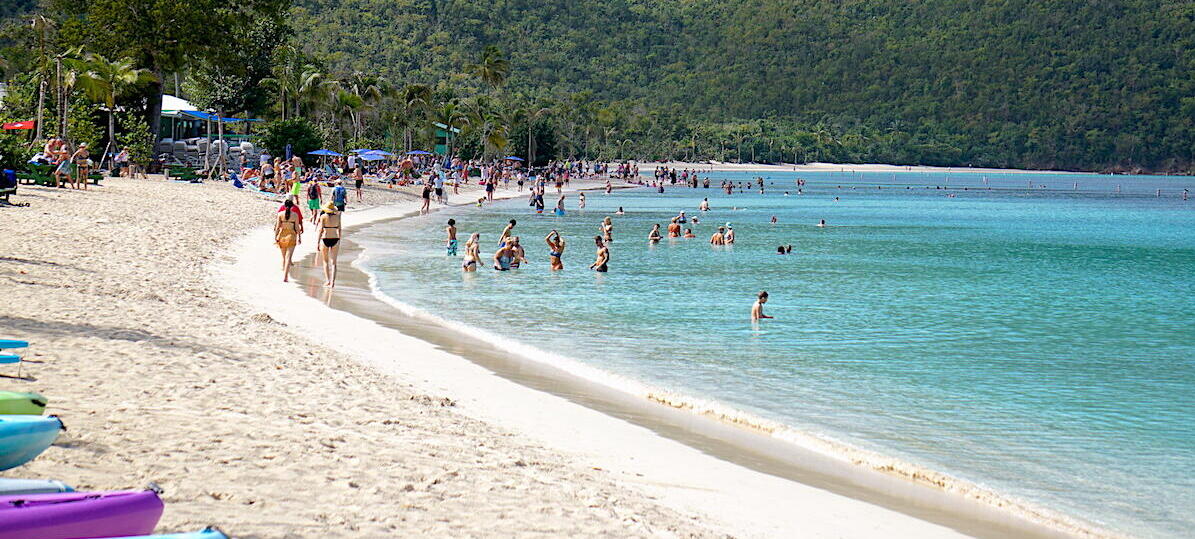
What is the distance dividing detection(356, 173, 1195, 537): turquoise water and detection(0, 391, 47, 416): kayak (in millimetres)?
6389

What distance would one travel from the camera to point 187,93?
229 ft

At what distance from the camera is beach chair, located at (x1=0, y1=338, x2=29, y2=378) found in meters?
7.71

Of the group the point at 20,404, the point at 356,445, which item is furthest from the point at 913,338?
the point at 20,404

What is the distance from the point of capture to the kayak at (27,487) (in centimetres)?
486

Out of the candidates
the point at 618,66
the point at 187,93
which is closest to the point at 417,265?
the point at 187,93

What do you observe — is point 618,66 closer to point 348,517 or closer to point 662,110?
point 662,110

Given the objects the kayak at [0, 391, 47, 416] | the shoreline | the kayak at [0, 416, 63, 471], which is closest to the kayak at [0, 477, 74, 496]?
the kayak at [0, 416, 63, 471]

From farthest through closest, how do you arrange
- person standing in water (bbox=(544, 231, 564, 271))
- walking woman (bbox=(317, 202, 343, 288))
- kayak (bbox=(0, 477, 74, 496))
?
person standing in water (bbox=(544, 231, 564, 271)), walking woman (bbox=(317, 202, 343, 288)), kayak (bbox=(0, 477, 74, 496))

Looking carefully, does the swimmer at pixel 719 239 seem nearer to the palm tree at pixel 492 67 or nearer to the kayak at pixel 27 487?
the kayak at pixel 27 487

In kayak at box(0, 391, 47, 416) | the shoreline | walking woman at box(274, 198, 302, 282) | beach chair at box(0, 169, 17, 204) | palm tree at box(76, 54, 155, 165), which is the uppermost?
palm tree at box(76, 54, 155, 165)

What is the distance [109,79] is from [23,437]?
3670 cm

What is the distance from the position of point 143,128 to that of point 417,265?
906 inches

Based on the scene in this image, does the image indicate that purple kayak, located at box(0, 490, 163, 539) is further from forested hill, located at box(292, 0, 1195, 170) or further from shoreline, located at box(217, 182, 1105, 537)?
forested hill, located at box(292, 0, 1195, 170)

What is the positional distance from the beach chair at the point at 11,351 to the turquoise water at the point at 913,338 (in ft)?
20.3
